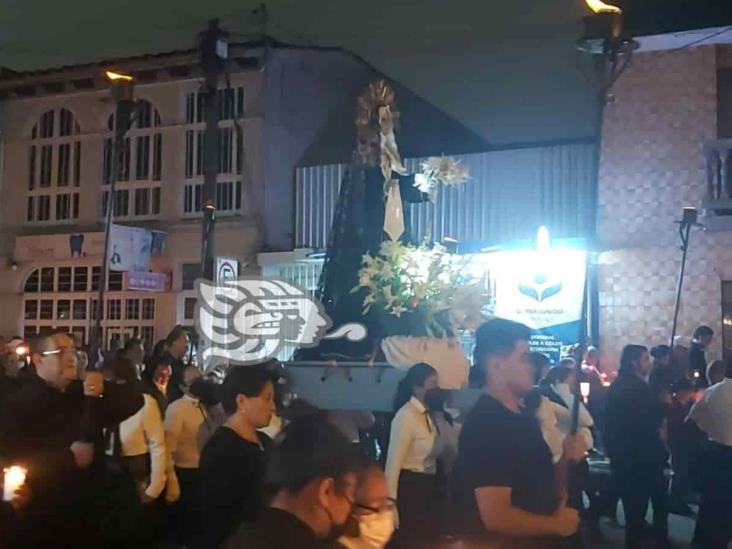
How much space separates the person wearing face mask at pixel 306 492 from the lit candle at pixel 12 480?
102 inches

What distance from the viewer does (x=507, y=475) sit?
359 cm

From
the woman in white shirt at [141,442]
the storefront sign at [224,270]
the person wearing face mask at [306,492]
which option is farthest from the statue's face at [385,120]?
the storefront sign at [224,270]

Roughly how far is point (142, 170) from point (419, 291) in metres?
16.0

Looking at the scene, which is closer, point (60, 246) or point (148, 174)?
point (148, 174)

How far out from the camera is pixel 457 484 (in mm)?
3881

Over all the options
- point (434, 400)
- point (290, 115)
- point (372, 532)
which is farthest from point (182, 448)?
point (290, 115)

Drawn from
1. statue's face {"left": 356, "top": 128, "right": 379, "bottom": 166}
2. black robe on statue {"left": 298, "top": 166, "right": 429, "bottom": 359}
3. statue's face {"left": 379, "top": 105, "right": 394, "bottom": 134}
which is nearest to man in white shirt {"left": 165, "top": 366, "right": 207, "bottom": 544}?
black robe on statue {"left": 298, "top": 166, "right": 429, "bottom": 359}

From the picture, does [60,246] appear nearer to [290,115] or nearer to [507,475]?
[290,115]

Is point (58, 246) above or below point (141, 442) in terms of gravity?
above

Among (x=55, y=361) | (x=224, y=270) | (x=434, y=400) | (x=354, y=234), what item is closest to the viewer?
(x=55, y=361)

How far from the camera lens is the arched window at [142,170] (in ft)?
70.6

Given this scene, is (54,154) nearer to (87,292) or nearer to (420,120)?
(87,292)

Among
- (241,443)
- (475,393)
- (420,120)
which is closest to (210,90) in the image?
(420,120)

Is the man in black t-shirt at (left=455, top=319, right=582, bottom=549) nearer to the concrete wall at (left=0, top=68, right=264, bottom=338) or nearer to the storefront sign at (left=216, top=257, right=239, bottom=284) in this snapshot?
the storefront sign at (left=216, top=257, right=239, bottom=284)
